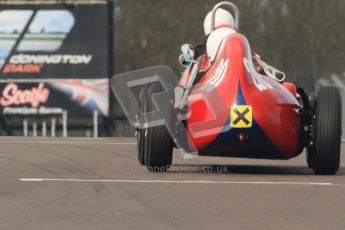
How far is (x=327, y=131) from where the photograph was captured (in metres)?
16.0

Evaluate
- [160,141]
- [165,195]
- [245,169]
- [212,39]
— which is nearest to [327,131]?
[245,169]

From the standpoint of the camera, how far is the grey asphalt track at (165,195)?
35.3 ft

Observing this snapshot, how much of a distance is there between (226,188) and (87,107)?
25.9m

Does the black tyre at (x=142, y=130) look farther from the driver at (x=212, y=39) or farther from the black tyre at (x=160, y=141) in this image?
the driver at (x=212, y=39)

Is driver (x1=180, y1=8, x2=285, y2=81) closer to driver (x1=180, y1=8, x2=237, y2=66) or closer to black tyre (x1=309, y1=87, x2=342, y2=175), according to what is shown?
driver (x1=180, y1=8, x2=237, y2=66)

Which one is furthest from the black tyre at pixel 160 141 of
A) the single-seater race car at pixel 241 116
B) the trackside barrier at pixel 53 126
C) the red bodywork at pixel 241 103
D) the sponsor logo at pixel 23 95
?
the sponsor logo at pixel 23 95

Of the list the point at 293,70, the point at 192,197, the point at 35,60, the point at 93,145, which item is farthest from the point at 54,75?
the point at 192,197

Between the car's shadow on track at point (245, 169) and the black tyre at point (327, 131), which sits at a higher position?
the black tyre at point (327, 131)

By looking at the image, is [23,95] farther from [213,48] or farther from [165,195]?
[165,195]

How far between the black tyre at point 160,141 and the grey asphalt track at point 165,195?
245 mm

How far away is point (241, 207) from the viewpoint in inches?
468

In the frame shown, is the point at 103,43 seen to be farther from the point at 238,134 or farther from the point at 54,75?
the point at 238,134

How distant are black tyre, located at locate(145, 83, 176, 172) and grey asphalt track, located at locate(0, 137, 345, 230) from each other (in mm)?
245

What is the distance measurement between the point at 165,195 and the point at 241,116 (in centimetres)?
250
